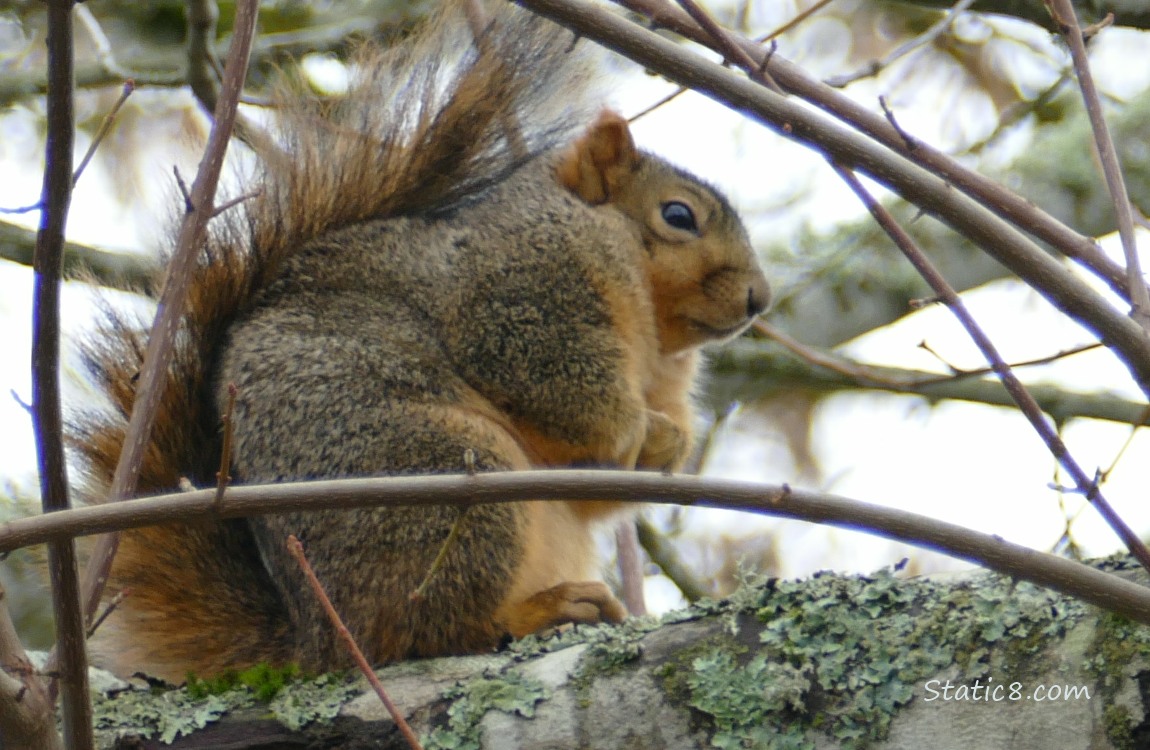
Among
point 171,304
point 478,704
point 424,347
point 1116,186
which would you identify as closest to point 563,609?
point 478,704

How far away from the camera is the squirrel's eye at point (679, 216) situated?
2.89 meters

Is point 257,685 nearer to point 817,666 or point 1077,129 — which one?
point 817,666

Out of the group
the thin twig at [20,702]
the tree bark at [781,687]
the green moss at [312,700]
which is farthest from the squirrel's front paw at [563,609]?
the thin twig at [20,702]

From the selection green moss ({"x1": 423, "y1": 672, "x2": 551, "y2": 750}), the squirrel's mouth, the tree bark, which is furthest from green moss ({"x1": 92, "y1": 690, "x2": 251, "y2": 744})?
the squirrel's mouth

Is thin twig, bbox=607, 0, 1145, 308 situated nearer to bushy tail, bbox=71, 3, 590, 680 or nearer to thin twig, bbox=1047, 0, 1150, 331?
thin twig, bbox=1047, 0, 1150, 331

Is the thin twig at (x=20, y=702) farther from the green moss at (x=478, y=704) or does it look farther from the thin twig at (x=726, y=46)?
the thin twig at (x=726, y=46)

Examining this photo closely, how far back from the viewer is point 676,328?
9.24ft

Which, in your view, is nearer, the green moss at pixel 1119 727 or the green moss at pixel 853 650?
the green moss at pixel 1119 727

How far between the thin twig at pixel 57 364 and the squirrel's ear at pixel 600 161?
5.69 feet

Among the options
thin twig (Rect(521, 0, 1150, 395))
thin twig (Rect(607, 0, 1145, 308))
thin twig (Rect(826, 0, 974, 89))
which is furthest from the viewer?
thin twig (Rect(826, 0, 974, 89))

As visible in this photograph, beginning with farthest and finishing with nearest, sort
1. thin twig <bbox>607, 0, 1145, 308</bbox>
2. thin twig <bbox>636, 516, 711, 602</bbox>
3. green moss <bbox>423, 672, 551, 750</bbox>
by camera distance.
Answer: thin twig <bbox>636, 516, 711, 602</bbox>, green moss <bbox>423, 672, 551, 750</bbox>, thin twig <bbox>607, 0, 1145, 308</bbox>

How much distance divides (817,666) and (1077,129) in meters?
2.54

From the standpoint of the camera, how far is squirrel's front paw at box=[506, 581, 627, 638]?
6.97 ft

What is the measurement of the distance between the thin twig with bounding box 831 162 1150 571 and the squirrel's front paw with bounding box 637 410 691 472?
1214 mm
